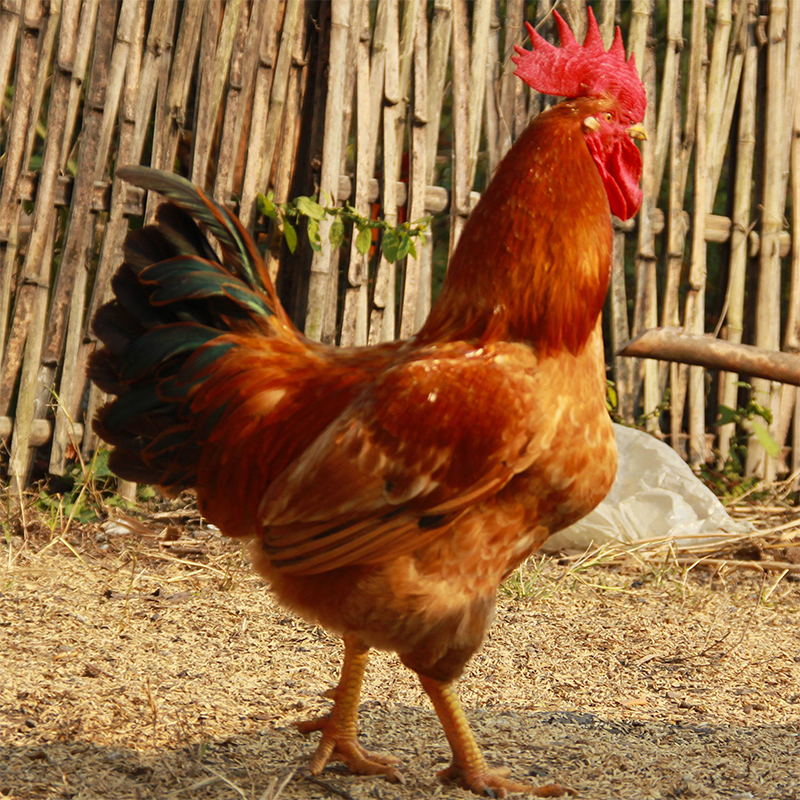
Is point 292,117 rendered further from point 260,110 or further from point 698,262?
point 698,262

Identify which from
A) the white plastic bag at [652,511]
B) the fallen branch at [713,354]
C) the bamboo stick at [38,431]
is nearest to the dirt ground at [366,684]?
the white plastic bag at [652,511]

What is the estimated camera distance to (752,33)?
5445 millimetres

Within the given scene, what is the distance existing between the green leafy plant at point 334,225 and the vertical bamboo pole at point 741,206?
1974 mm

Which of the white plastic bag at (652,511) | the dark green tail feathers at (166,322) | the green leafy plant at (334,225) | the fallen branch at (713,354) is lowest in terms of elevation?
the white plastic bag at (652,511)

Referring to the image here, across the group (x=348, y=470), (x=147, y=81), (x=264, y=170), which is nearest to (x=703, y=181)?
(x=264, y=170)

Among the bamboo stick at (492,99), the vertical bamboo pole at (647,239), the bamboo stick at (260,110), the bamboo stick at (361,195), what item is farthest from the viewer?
the vertical bamboo pole at (647,239)

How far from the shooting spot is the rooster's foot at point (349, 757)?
2.54 m

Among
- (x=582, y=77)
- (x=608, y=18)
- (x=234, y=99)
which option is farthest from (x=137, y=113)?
(x=582, y=77)

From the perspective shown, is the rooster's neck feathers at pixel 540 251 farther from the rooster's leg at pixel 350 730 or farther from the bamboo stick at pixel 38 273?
the bamboo stick at pixel 38 273

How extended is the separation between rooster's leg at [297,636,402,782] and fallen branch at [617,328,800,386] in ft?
8.82

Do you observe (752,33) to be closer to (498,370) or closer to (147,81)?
(147,81)

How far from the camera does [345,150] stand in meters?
4.87

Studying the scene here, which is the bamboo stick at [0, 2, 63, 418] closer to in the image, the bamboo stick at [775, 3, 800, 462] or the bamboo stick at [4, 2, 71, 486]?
the bamboo stick at [4, 2, 71, 486]

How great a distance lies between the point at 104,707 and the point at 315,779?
74 cm
